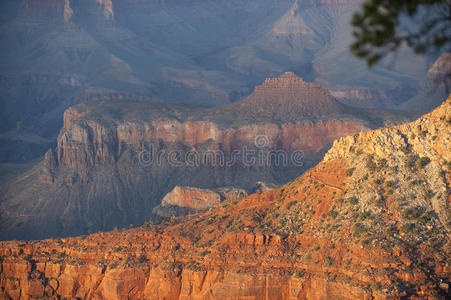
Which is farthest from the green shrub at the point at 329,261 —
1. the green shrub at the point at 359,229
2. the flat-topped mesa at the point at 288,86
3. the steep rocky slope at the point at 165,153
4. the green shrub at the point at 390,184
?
the flat-topped mesa at the point at 288,86

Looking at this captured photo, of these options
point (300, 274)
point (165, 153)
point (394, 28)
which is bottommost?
point (300, 274)

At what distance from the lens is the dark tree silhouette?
24.8 metres

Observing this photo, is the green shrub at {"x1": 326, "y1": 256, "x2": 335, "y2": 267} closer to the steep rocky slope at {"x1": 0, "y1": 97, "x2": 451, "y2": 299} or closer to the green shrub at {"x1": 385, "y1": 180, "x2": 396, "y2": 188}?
A: the steep rocky slope at {"x1": 0, "y1": 97, "x2": 451, "y2": 299}

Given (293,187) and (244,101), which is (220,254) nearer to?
(293,187)

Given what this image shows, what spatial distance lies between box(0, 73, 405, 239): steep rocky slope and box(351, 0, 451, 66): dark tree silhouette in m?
84.6

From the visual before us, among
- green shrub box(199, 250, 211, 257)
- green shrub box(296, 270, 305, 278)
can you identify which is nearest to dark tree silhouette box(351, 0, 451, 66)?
green shrub box(296, 270, 305, 278)

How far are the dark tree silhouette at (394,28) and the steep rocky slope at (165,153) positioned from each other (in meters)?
84.6

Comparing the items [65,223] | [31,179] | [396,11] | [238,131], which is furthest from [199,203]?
[396,11]

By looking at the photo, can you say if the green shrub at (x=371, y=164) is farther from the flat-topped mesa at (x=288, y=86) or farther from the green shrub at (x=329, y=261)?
the flat-topped mesa at (x=288, y=86)

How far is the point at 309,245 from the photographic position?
127 ft

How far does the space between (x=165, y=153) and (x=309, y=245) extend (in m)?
88.2

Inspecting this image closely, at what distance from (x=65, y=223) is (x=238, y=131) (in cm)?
3220

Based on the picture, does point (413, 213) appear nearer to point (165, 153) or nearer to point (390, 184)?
point (390, 184)

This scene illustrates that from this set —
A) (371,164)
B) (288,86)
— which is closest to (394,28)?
(371,164)
